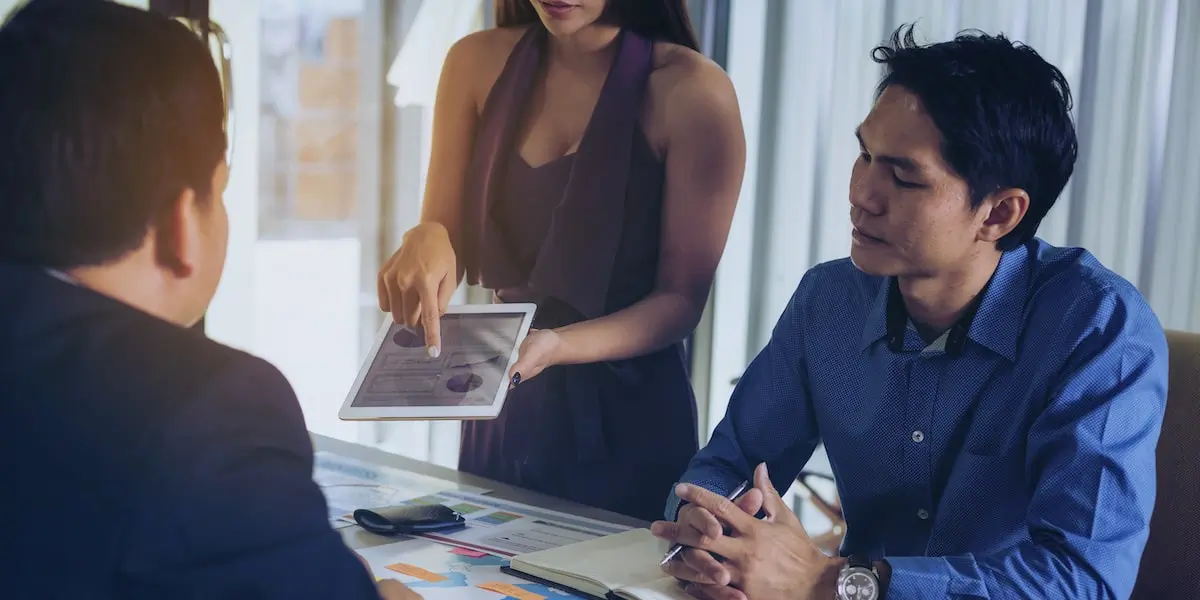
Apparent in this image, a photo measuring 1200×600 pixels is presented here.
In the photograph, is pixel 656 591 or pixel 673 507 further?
pixel 673 507

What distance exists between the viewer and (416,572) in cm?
122

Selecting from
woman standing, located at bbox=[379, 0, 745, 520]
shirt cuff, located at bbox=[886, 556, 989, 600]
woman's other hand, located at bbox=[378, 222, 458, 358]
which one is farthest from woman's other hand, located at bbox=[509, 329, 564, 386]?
shirt cuff, located at bbox=[886, 556, 989, 600]

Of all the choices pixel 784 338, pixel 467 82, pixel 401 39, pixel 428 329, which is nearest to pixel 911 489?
pixel 784 338

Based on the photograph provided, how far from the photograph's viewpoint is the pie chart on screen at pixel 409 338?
1633mm

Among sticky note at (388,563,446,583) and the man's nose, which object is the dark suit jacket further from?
the man's nose

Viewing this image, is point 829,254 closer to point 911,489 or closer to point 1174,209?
point 1174,209

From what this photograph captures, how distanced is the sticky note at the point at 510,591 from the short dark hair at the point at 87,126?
598 mm

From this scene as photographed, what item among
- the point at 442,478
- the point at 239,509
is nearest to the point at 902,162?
the point at 442,478

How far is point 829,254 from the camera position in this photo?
8.50 feet

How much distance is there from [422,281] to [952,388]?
86 centimetres

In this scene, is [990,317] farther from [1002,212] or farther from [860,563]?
[860,563]

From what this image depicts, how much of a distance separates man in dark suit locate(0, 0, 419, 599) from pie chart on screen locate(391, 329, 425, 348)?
33.4 inches

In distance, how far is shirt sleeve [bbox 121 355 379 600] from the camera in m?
0.63

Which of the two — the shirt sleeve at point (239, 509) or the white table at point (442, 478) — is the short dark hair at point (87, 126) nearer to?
Result: the shirt sleeve at point (239, 509)
